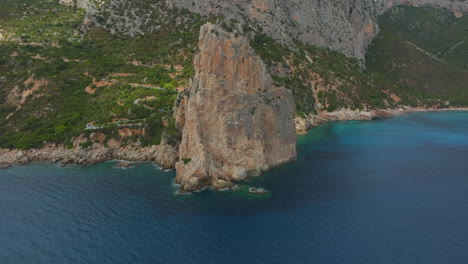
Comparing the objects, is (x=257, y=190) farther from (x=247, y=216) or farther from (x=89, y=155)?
(x=89, y=155)

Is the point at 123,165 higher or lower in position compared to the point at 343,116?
lower

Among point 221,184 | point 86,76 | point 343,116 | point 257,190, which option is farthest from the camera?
point 343,116

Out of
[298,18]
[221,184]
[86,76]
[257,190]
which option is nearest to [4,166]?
[86,76]

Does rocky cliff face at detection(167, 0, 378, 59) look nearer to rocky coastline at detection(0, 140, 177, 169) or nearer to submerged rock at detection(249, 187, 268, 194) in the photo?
rocky coastline at detection(0, 140, 177, 169)

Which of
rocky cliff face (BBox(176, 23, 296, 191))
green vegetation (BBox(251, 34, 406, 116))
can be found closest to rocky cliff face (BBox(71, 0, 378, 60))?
green vegetation (BBox(251, 34, 406, 116))

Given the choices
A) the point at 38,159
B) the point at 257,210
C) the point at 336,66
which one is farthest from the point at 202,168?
the point at 336,66

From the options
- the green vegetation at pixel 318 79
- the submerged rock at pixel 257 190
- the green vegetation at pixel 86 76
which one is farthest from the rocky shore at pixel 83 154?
the green vegetation at pixel 318 79

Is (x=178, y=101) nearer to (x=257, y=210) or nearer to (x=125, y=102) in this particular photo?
(x=125, y=102)
